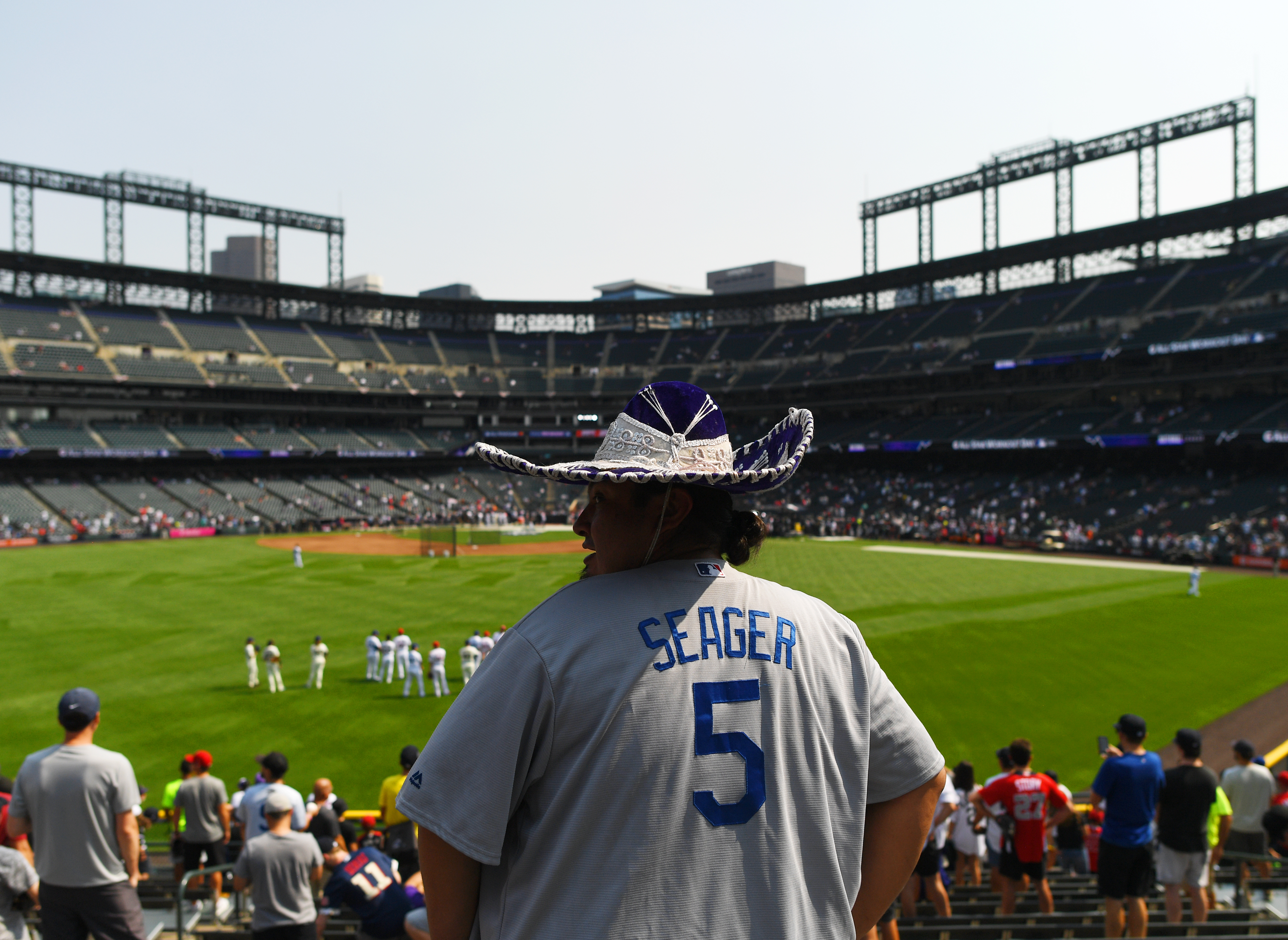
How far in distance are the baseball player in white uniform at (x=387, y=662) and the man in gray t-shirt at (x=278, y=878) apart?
47.1ft

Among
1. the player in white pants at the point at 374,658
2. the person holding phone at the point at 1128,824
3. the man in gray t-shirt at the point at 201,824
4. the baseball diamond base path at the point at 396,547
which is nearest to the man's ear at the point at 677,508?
the person holding phone at the point at 1128,824

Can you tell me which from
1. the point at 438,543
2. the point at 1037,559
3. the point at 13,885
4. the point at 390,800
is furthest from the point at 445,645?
the point at 1037,559

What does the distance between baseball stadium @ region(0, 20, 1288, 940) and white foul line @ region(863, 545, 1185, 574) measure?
455 millimetres

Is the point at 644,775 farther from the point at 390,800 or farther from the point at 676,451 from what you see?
the point at 390,800

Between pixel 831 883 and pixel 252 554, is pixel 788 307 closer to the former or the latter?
pixel 252 554

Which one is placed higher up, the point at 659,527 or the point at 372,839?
the point at 659,527

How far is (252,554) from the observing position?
150 ft

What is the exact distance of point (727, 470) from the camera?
219 centimetres

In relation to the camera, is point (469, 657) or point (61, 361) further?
point (61, 361)

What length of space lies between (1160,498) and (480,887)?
186 feet

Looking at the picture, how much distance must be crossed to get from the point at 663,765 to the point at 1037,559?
151ft

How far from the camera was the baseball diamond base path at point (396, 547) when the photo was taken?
47.5 m

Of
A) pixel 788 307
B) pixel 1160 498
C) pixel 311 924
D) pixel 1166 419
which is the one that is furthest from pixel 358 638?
pixel 788 307

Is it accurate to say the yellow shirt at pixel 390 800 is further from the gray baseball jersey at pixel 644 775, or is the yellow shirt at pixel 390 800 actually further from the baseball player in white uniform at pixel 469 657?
the baseball player in white uniform at pixel 469 657
